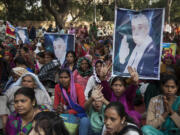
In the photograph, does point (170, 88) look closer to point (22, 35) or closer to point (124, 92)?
point (124, 92)

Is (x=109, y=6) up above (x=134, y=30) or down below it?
above

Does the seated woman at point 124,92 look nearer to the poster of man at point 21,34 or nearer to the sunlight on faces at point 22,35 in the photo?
the poster of man at point 21,34

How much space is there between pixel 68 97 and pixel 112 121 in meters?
1.39

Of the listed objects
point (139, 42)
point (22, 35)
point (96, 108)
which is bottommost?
point (96, 108)

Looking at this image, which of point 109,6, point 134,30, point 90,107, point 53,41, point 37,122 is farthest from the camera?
point 109,6

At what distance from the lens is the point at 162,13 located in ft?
12.5

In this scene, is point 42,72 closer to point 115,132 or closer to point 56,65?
point 56,65

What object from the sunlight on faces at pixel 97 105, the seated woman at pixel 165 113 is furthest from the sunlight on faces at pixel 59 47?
the seated woman at pixel 165 113

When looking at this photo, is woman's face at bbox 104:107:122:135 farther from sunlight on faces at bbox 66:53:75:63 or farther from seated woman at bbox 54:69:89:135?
sunlight on faces at bbox 66:53:75:63

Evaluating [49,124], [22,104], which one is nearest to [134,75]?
[22,104]

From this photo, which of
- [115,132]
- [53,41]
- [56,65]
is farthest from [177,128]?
[53,41]

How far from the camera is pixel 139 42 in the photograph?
12.9ft

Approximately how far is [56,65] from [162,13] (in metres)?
2.65

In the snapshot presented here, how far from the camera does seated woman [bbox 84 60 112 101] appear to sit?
12.4 ft
